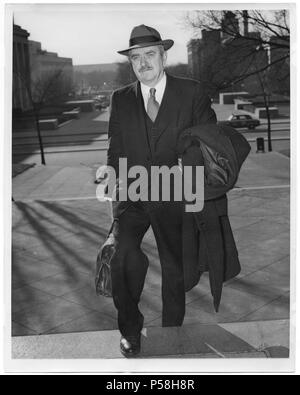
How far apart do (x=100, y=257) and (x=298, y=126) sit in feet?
7.05

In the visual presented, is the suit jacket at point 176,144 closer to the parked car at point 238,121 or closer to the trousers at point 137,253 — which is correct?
the trousers at point 137,253

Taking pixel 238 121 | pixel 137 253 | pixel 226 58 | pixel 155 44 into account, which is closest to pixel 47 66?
pixel 155 44

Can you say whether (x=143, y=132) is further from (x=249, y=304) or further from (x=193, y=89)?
(x=249, y=304)

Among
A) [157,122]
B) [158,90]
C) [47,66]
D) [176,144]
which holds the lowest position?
[176,144]

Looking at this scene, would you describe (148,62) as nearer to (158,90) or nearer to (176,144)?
(158,90)

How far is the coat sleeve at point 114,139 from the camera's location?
4422 millimetres

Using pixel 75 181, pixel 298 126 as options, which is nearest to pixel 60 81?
pixel 298 126

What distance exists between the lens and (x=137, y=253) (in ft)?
14.6

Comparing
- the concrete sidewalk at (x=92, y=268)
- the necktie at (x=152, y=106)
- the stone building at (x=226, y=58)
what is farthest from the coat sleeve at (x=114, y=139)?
the concrete sidewalk at (x=92, y=268)

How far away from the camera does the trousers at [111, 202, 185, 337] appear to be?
443 cm

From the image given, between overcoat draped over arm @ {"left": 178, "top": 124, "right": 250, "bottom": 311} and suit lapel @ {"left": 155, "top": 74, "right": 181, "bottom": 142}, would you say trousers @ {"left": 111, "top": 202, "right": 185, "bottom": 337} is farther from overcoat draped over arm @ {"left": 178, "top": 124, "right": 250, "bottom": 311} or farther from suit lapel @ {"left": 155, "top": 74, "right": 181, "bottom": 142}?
suit lapel @ {"left": 155, "top": 74, "right": 181, "bottom": 142}

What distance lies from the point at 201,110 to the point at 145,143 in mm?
564

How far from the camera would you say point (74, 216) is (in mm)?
9867

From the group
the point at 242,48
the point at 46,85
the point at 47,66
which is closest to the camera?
the point at 47,66
